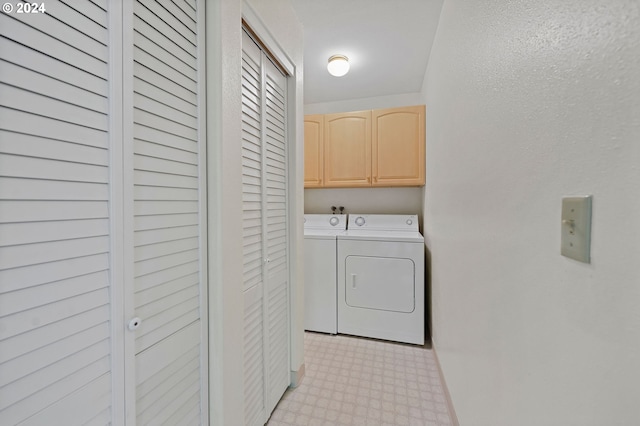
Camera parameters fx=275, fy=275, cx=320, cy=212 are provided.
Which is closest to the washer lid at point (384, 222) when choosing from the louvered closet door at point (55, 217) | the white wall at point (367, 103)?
the white wall at point (367, 103)

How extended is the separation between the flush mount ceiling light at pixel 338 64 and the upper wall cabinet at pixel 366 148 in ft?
1.73

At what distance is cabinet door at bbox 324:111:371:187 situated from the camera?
2.90 meters

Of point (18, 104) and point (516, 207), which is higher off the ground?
point (18, 104)

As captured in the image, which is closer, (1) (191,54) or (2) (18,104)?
(2) (18,104)

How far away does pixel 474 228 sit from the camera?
118 cm

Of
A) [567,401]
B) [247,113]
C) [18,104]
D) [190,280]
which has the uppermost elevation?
[247,113]

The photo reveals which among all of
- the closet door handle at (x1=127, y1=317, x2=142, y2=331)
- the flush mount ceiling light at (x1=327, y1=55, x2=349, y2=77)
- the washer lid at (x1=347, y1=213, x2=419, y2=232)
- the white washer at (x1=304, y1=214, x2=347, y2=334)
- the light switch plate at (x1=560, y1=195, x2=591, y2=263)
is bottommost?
the white washer at (x1=304, y1=214, x2=347, y2=334)

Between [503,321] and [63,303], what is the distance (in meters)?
1.18

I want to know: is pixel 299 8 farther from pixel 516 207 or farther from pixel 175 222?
pixel 516 207

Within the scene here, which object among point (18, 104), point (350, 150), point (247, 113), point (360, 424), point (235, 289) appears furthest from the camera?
point (350, 150)

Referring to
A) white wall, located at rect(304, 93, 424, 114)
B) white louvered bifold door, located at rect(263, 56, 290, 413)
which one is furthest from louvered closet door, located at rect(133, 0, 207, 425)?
white wall, located at rect(304, 93, 424, 114)

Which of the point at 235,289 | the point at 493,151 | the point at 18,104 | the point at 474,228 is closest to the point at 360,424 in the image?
the point at 235,289

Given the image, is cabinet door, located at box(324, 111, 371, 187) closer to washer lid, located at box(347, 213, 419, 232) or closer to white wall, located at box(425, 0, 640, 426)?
washer lid, located at box(347, 213, 419, 232)

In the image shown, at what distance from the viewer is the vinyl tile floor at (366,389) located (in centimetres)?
157
